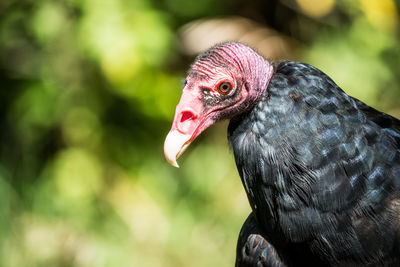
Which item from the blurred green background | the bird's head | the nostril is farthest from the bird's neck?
the blurred green background

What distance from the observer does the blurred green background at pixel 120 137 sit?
13.8 ft

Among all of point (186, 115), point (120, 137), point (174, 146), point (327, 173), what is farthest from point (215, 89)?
point (120, 137)

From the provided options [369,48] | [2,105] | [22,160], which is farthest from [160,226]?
[369,48]

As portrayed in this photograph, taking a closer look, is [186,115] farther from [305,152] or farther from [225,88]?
[305,152]

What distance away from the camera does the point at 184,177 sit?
183 inches

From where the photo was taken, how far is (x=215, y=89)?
6.62 feet

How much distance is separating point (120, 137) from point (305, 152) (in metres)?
2.89

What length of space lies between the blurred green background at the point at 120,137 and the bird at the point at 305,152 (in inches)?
78.6

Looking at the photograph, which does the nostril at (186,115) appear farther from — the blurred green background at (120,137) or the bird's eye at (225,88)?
the blurred green background at (120,137)

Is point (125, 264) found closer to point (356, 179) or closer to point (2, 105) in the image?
point (2, 105)

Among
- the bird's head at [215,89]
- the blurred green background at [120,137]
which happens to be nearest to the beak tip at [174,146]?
the bird's head at [215,89]

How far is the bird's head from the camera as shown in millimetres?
1999

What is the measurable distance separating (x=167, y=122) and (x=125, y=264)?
119 centimetres

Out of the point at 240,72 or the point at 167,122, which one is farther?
the point at 167,122
